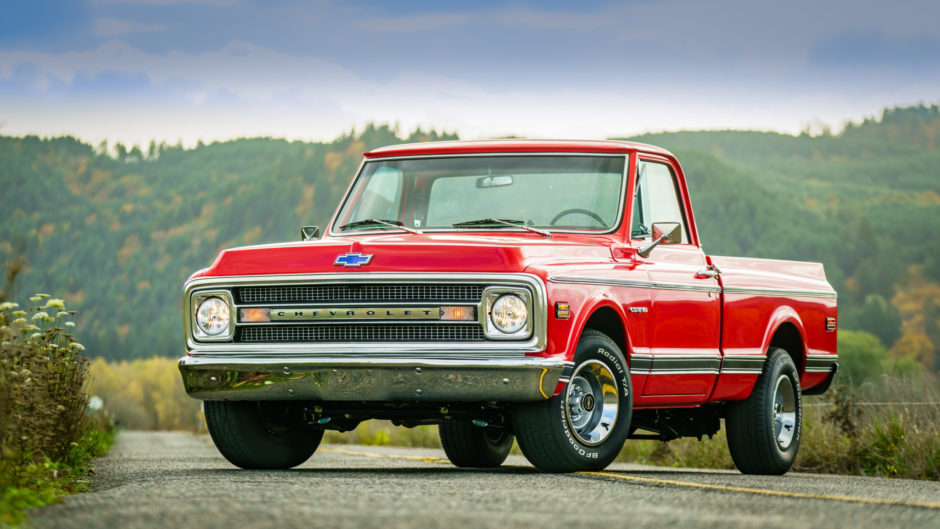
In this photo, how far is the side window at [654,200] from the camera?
34.6 ft

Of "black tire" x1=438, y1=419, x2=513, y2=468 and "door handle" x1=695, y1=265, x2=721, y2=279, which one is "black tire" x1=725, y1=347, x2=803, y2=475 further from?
"black tire" x1=438, y1=419, x2=513, y2=468

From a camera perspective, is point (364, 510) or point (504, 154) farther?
point (504, 154)

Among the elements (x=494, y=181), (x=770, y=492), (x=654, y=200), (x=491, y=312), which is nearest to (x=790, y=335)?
(x=654, y=200)

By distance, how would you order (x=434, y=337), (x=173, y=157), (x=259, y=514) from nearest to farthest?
(x=259, y=514) < (x=434, y=337) < (x=173, y=157)

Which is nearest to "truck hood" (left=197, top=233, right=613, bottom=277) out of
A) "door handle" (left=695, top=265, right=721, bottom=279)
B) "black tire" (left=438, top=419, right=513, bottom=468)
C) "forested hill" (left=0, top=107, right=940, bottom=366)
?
"door handle" (left=695, top=265, right=721, bottom=279)

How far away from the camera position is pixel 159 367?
129750mm

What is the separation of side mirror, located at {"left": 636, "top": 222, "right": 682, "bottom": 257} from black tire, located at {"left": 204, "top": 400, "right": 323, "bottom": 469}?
2.57 m

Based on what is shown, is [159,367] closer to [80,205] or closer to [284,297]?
[80,205]

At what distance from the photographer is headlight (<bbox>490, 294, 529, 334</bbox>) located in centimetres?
884

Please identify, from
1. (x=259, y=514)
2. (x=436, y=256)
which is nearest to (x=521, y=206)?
(x=436, y=256)

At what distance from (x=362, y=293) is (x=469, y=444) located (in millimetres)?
2983

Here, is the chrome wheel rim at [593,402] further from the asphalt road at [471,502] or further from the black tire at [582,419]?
the asphalt road at [471,502]

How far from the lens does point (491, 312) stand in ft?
29.1

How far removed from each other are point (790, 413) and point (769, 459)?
26.7 inches
